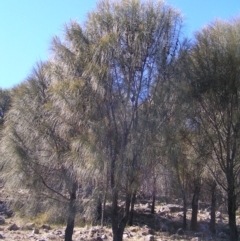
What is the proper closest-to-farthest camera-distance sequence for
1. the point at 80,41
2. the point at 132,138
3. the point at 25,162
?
the point at 132,138 < the point at 80,41 < the point at 25,162

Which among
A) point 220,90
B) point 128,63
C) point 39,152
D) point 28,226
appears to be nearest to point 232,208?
point 220,90

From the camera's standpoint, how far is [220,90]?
974cm

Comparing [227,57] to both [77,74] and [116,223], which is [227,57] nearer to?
[77,74]

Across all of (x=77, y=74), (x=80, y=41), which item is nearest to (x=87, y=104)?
(x=77, y=74)

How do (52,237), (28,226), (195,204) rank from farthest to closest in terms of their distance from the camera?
1. (195,204)
2. (28,226)
3. (52,237)

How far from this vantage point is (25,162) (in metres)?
10.4

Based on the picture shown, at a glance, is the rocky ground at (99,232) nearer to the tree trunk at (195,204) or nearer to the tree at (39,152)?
the tree trunk at (195,204)

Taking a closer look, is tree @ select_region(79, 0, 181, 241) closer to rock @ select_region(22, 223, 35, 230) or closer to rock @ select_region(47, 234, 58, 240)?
rock @ select_region(47, 234, 58, 240)

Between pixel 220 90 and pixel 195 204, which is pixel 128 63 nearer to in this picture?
pixel 220 90

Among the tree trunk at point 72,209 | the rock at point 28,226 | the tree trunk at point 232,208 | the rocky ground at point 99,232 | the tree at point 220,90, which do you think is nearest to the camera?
the tree at point 220,90

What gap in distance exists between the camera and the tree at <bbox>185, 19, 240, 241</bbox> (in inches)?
377

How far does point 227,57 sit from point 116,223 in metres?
4.69

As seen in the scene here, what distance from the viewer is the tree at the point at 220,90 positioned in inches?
377

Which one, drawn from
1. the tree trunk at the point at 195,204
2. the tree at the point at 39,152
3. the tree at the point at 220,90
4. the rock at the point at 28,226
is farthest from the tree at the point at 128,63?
the tree trunk at the point at 195,204
